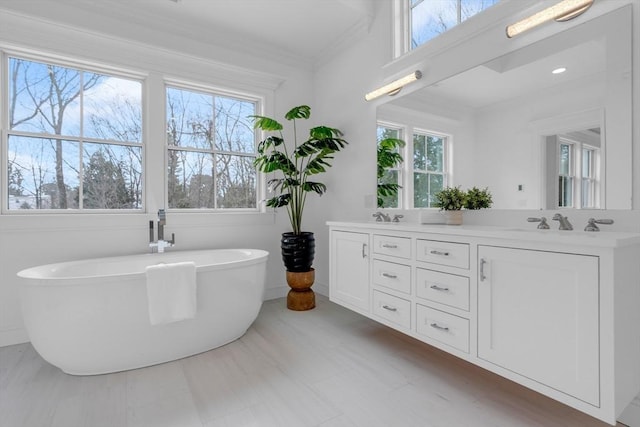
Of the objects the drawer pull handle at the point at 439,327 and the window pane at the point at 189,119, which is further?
the window pane at the point at 189,119

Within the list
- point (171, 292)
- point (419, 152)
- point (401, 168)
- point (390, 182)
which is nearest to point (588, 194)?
point (419, 152)

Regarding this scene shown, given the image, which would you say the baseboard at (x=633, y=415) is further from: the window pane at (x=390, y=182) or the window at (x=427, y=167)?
the window pane at (x=390, y=182)

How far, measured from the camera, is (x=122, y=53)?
108 inches

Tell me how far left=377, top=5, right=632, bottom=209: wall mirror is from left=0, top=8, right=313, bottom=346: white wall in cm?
202

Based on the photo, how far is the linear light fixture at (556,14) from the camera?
1.55 metres

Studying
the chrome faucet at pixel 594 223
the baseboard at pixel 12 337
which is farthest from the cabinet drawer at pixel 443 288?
the baseboard at pixel 12 337

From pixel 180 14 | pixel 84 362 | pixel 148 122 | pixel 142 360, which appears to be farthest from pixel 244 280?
pixel 180 14

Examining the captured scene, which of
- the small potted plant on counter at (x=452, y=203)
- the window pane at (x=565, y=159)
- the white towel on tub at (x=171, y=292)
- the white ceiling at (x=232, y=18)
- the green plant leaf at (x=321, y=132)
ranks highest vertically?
the white ceiling at (x=232, y=18)

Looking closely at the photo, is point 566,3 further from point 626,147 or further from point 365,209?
point 365,209

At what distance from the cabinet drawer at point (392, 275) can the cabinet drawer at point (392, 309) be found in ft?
0.25

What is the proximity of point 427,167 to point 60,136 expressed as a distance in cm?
304

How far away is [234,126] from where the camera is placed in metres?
3.44

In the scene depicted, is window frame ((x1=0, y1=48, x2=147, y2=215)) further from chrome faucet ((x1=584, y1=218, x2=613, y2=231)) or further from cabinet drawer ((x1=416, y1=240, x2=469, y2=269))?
chrome faucet ((x1=584, y1=218, x2=613, y2=231))

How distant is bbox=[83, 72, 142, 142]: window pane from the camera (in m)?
2.73
